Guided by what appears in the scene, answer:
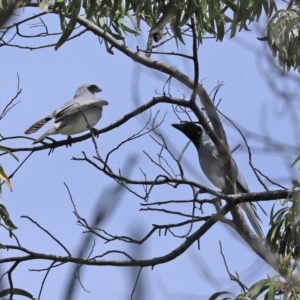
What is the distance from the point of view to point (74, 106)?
738 cm

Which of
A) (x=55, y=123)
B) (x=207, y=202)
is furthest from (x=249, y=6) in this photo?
(x=55, y=123)

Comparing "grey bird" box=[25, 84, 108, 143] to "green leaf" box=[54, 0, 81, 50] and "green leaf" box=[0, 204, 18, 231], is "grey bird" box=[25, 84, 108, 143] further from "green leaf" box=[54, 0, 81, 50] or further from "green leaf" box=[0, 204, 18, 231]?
"green leaf" box=[0, 204, 18, 231]

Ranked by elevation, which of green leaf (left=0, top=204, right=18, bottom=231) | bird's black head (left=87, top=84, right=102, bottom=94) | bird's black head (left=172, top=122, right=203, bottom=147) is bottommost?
green leaf (left=0, top=204, right=18, bottom=231)

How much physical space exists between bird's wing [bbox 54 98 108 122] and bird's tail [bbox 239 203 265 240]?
1.92 meters

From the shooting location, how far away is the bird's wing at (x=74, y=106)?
703 centimetres

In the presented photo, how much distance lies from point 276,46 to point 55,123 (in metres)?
2.76

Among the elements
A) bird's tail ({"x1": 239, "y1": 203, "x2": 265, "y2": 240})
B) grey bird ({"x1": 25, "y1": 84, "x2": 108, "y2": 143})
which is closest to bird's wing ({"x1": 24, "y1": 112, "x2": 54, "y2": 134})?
grey bird ({"x1": 25, "y1": 84, "x2": 108, "y2": 143})

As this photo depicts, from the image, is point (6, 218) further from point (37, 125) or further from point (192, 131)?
point (192, 131)

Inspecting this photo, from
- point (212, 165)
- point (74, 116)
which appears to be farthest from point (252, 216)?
point (74, 116)

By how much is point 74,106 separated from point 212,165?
174 centimetres

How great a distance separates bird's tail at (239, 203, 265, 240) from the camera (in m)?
5.25

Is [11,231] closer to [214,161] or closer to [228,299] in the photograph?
[228,299]

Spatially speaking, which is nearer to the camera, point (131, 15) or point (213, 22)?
point (213, 22)

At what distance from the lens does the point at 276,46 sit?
457 cm
